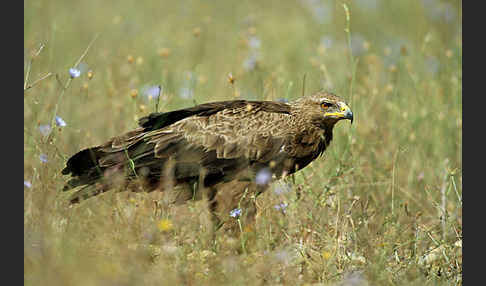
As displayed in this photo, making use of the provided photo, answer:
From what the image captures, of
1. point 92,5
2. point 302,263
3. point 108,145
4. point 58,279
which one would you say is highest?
point 92,5

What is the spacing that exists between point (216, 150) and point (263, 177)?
0.56 meters

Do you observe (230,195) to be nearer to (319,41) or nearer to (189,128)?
(189,128)

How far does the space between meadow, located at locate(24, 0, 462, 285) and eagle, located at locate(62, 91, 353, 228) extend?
195mm

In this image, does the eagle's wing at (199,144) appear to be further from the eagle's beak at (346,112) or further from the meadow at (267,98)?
the eagle's beak at (346,112)

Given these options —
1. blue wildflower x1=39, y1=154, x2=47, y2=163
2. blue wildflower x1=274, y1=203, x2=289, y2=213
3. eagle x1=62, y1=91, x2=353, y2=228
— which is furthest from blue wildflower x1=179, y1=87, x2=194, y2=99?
blue wildflower x1=39, y1=154, x2=47, y2=163

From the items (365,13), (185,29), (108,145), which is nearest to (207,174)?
(108,145)

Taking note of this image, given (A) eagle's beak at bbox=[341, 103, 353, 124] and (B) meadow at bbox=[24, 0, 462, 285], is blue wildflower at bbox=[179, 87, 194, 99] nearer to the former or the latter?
(B) meadow at bbox=[24, 0, 462, 285]

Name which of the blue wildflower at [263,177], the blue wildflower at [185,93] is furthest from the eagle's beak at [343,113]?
the blue wildflower at [185,93]

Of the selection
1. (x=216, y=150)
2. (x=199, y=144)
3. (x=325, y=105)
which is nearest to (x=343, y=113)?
(x=325, y=105)

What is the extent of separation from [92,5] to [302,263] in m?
7.22

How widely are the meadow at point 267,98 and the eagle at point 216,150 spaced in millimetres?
195

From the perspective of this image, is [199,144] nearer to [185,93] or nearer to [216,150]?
[216,150]

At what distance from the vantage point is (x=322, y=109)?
5340 mm

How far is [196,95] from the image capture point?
7.27 meters
